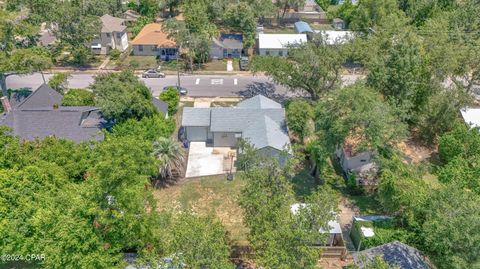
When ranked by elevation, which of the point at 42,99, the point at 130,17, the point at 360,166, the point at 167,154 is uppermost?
the point at 130,17

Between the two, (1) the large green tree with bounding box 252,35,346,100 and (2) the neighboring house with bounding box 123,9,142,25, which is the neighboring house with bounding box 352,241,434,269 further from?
(2) the neighboring house with bounding box 123,9,142,25

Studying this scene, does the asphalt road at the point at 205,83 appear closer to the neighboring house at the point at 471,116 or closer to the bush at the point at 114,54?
the bush at the point at 114,54

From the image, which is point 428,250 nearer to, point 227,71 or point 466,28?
point 227,71

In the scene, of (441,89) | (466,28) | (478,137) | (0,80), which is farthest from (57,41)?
(466,28)

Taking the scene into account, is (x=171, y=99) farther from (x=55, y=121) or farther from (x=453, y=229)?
(x=453, y=229)

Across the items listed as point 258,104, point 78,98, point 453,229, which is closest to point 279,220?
point 453,229

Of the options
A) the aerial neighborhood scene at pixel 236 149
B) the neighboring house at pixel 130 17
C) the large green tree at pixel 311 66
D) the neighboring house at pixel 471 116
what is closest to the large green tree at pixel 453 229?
the aerial neighborhood scene at pixel 236 149

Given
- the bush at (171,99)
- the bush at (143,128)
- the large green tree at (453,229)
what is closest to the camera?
the large green tree at (453,229)

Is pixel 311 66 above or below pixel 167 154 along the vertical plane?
above
